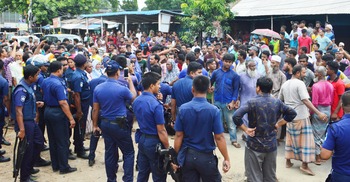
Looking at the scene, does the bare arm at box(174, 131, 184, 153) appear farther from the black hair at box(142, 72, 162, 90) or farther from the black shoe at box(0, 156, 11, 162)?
the black shoe at box(0, 156, 11, 162)

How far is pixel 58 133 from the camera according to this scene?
5.73 m

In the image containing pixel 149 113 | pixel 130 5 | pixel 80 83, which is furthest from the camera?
pixel 130 5

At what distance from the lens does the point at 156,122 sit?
4.31 m

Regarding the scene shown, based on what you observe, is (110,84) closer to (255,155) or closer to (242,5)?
(255,155)

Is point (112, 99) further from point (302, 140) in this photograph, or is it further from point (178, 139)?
point (302, 140)

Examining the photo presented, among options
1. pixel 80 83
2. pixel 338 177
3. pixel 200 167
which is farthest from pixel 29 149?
pixel 338 177

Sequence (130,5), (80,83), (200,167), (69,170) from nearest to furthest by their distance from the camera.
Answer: (200,167), (69,170), (80,83), (130,5)

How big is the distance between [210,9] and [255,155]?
11.9 meters

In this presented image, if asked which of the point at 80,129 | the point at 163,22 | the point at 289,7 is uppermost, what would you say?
the point at 289,7

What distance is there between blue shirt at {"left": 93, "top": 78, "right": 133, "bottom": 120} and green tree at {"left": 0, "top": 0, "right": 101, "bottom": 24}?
26.2m

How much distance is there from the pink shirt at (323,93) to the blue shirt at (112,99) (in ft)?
10.5

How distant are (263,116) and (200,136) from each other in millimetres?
1032

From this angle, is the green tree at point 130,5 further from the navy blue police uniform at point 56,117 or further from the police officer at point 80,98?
the navy blue police uniform at point 56,117

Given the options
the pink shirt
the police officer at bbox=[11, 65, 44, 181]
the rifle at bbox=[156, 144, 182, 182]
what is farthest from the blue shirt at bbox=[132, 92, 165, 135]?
the pink shirt
